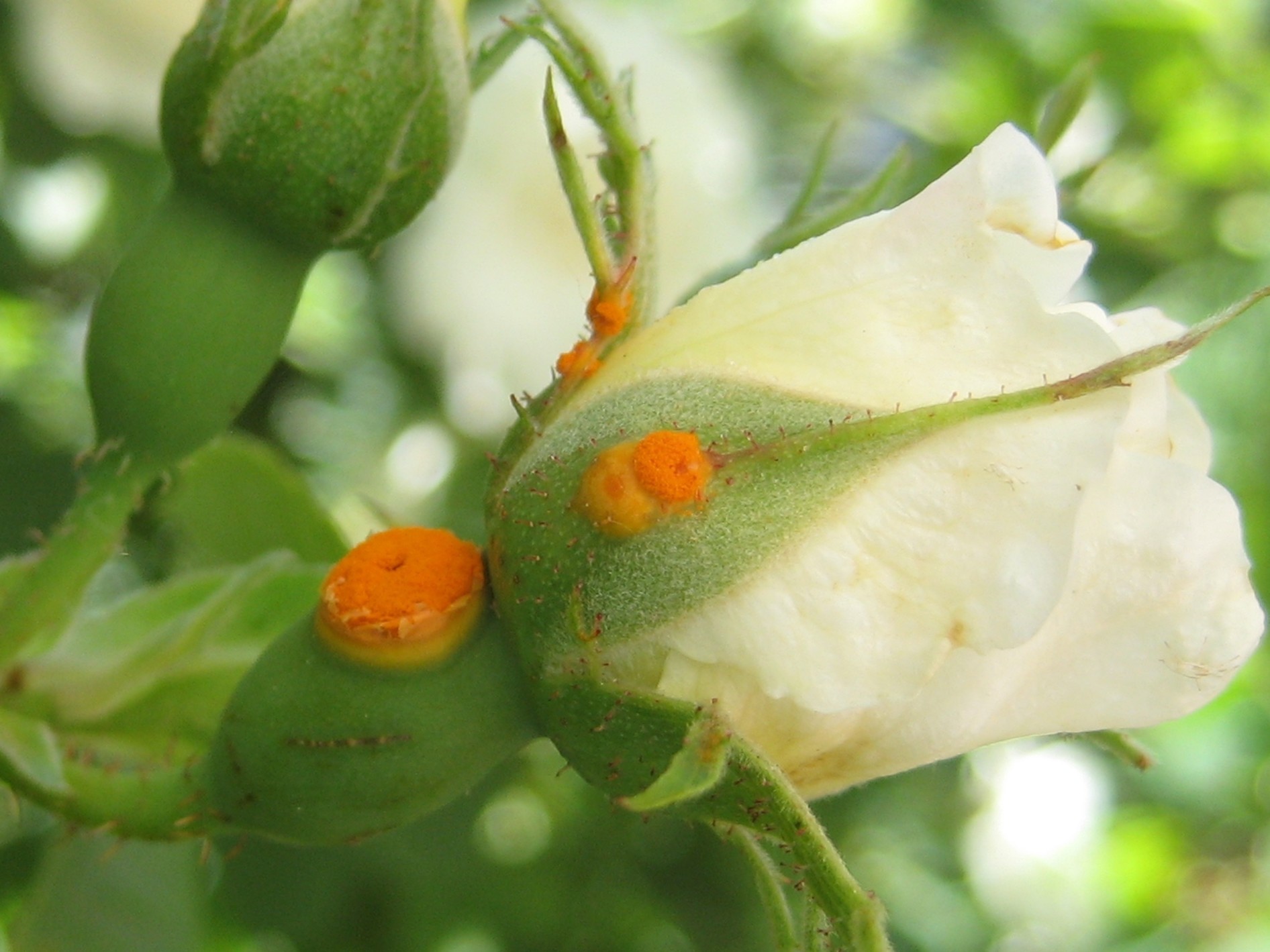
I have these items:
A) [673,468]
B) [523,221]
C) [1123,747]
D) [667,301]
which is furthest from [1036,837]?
[673,468]

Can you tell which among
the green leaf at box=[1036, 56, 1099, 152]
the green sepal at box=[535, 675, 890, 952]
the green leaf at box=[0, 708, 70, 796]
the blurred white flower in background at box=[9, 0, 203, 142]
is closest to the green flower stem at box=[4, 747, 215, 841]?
the green leaf at box=[0, 708, 70, 796]

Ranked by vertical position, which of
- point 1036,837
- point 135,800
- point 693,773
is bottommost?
point 1036,837

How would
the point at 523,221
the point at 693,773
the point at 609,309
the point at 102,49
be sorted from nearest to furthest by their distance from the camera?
the point at 693,773, the point at 609,309, the point at 102,49, the point at 523,221

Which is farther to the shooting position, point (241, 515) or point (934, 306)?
point (241, 515)

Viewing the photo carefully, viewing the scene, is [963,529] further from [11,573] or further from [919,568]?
[11,573]

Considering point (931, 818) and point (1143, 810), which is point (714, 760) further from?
point (1143, 810)

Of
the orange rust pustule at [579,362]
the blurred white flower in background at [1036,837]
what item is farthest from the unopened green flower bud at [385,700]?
the blurred white flower in background at [1036,837]

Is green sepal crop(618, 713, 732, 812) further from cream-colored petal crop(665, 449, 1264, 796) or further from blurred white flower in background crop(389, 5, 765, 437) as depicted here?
blurred white flower in background crop(389, 5, 765, 437)
